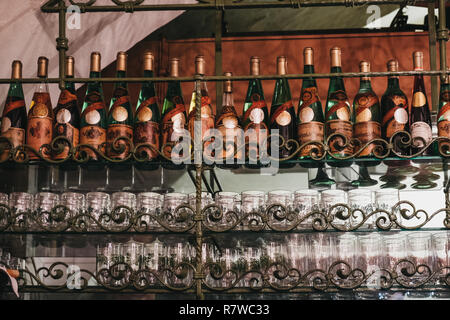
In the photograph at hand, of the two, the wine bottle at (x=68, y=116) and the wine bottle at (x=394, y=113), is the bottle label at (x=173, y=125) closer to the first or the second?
the wine bottle at (x=68, y=116)

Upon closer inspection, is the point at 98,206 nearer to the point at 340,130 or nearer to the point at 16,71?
the point at 16,71

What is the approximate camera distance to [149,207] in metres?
1.42

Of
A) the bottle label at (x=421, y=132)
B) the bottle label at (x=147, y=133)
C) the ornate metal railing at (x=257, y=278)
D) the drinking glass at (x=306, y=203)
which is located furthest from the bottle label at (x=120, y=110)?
the bottle label at (x=421, y=132)

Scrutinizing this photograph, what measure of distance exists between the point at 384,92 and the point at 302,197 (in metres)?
0.59

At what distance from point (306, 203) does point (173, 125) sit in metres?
0.44

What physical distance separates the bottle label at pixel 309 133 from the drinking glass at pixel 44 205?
26.3 inches

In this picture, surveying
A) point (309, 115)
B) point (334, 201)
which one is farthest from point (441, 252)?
point (309, 115)

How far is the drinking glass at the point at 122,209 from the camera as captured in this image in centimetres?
138

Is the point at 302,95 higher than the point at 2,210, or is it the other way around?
the point at 302,95

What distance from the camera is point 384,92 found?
69.9 inches

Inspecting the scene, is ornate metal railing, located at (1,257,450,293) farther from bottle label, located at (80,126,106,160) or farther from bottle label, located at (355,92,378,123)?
bottle label, located at (355,92,378,123)
